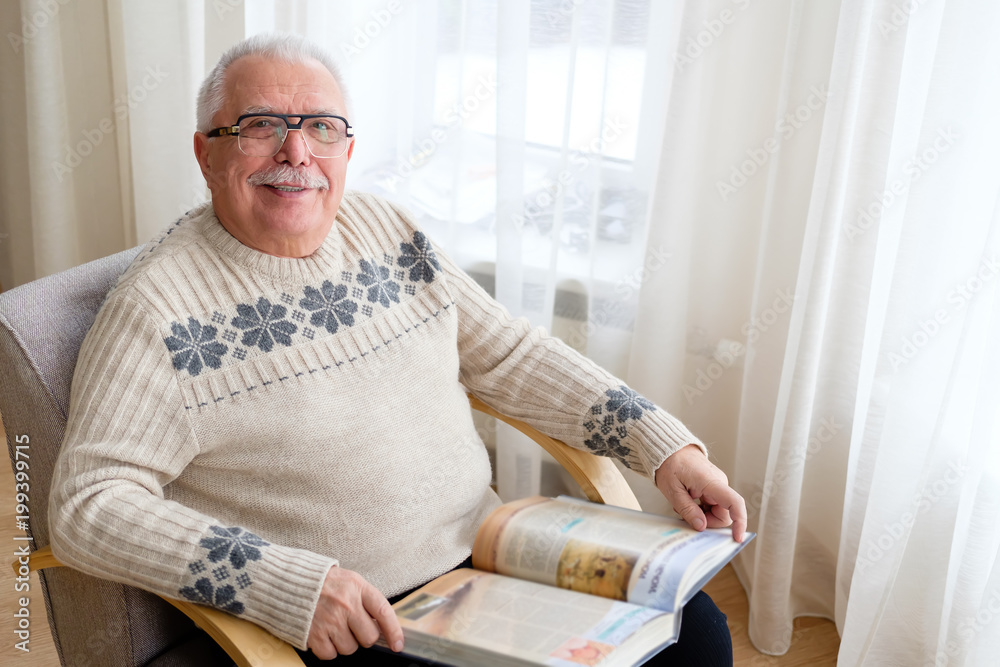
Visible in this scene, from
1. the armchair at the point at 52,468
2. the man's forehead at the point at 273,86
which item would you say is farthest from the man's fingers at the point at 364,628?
the man's forehead at the point at 273,86

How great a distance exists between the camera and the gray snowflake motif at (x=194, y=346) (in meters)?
1.21

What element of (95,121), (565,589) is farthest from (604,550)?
(95,121)

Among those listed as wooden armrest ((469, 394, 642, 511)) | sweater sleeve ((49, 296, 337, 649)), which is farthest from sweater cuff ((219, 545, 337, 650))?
wooden armrest ((469, 394, 642, 511))

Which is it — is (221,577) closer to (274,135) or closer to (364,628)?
(364,628)

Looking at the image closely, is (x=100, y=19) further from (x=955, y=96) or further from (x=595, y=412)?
(x=955, y=96)

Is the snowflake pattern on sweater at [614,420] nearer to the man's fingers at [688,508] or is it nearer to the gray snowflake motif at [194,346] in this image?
the man's fingers at [688,508]

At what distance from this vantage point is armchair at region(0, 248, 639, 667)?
4.01 ft

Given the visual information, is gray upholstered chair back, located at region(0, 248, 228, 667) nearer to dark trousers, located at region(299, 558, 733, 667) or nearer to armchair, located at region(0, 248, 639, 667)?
armchair, located at region(0, 248, 639, 667)

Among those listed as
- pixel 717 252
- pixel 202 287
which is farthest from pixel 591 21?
pixel 202 287

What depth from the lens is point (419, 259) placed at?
1.52 m

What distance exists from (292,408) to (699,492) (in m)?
0.63

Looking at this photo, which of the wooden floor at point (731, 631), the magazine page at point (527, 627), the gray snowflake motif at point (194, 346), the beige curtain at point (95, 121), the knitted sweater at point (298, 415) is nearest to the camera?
the magazine page at point (527, 627)

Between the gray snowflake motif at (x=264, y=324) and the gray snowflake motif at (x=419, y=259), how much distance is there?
26cm

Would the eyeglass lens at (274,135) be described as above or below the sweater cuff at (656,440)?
above
